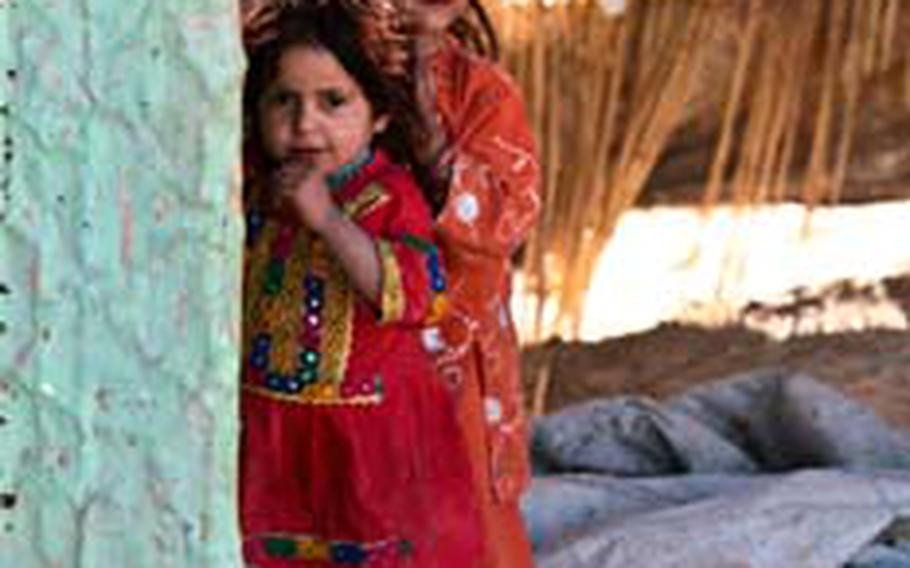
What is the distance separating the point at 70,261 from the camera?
2043 mm

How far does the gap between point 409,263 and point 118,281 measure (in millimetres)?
883

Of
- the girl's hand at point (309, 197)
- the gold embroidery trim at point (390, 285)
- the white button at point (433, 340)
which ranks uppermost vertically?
the girl's hand at point (309, 197)

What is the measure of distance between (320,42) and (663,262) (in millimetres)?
3483

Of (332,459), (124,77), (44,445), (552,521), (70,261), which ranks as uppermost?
(124,77)

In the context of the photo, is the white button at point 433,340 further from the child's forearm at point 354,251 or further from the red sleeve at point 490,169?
the child's forearm at point 354,251

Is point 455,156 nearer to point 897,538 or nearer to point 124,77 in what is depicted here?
point 124,77

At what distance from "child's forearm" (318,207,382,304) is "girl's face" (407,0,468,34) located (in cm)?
34

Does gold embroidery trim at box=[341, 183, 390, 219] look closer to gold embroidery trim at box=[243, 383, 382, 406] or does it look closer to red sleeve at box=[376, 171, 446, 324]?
red sleeve at box=[376, 171, 446, 324]

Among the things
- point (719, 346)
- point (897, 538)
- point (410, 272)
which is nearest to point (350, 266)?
point (410, 272)

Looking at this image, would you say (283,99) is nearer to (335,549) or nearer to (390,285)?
(390,285)

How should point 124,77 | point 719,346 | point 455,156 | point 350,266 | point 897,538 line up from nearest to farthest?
point 124,77
point 350,266
point 455,156
point 897,538
point 719,346

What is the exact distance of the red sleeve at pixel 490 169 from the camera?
3045mm

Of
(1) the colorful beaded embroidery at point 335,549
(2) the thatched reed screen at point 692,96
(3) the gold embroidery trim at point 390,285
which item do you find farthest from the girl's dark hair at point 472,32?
(2) the thatched reed screen at point 692,96

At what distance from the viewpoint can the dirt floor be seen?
5898 mm
